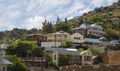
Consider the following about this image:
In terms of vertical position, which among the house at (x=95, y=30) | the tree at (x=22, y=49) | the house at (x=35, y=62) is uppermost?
the house at (x=95, y=30)

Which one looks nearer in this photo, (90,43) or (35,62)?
(35,62)

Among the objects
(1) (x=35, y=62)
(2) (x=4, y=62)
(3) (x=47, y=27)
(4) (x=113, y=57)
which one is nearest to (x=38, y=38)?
(3) (x=47, y=27)

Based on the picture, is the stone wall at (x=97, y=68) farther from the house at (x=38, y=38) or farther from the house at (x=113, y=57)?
the house at (x=38, y=38)

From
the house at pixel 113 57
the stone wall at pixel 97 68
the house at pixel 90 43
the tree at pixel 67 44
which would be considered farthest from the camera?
the house at pixel 90 43

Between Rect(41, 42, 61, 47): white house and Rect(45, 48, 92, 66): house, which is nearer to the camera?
Rect(45, 48, 92, 66): house

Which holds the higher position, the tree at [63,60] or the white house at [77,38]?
the white house at [77,38]

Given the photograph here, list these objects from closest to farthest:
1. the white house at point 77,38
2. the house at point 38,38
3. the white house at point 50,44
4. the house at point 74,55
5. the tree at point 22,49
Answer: the tree at point 22,49 < the house at point 74,55 < the white house at point 50,44 < the house at point 38,38 < the white house at point 77,38

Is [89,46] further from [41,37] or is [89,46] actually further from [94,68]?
[94,68]

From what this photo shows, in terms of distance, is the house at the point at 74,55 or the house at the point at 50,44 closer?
the house at the point at 74,55

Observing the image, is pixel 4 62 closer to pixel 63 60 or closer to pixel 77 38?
pixel 63 60

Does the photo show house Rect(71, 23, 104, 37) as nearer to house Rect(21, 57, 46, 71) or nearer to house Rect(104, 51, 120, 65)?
house Rect(21, 57, 46, 71)

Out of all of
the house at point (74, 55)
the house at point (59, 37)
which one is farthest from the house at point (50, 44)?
the house at point (74, 55)

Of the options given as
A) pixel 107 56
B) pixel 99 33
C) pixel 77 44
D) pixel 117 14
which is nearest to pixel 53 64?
pixel 77 44

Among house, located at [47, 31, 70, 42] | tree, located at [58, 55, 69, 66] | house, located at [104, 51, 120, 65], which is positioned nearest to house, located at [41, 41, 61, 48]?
house, located at [47, 31, 70, 42]
